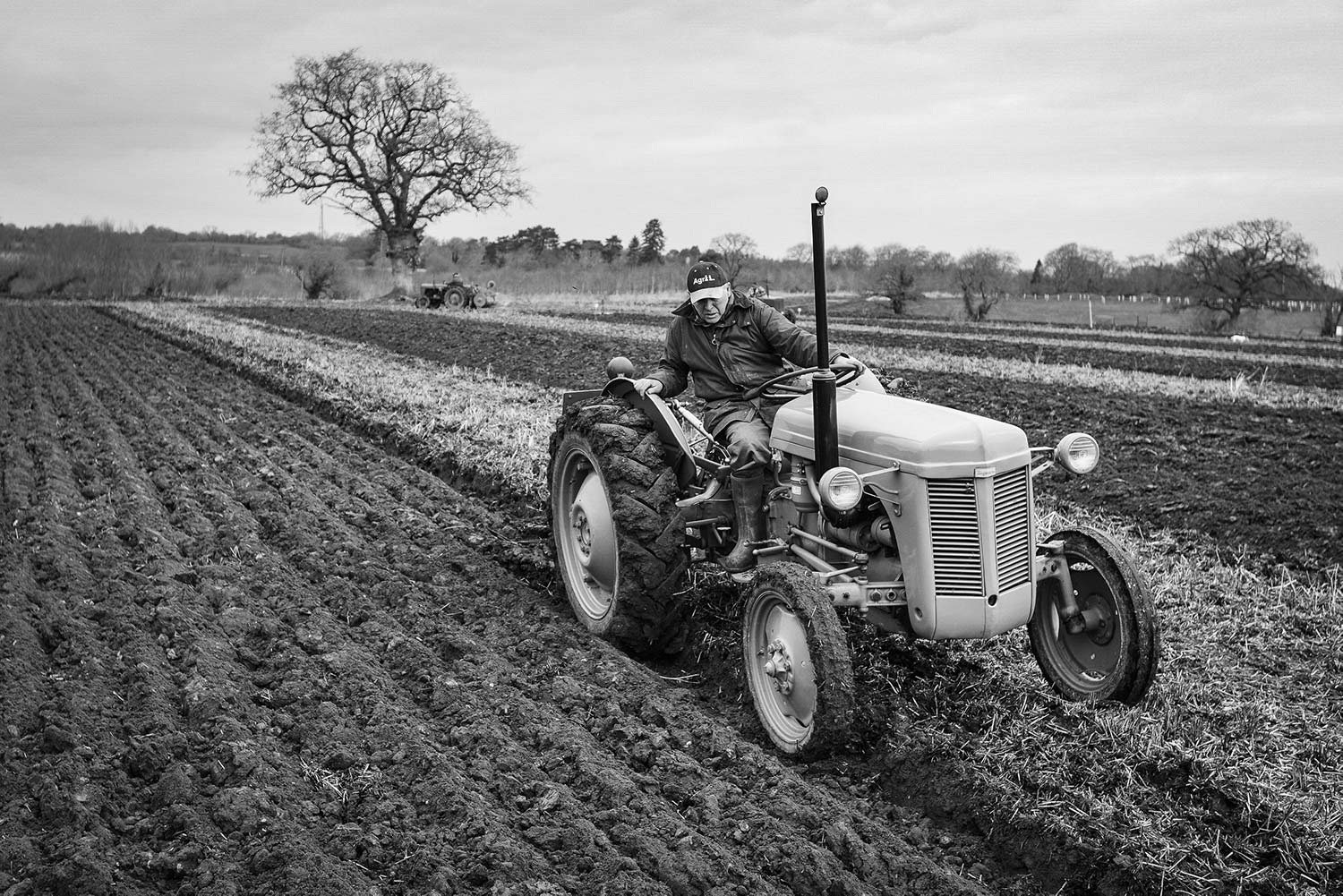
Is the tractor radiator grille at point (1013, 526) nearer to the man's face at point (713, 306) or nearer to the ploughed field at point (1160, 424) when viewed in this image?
the man's face at point (713, 306)

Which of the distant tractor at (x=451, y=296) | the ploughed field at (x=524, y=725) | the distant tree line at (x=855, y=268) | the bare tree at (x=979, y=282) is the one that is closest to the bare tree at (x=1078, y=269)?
the distant tree line at (x=855, y=268)

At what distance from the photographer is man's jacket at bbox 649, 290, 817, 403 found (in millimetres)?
5219

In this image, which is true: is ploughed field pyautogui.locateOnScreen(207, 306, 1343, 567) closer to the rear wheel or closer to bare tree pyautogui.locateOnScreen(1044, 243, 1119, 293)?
the rear wheel

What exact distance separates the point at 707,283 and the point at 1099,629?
2.27m

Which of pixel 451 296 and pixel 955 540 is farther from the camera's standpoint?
pixel 451 296

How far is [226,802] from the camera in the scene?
11.7 feet

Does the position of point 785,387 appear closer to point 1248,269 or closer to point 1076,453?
point 1076,453

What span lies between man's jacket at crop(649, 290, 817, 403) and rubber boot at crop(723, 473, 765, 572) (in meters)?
0.61

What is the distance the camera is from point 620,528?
4.87 m

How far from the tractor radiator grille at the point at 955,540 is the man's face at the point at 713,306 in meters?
1.61

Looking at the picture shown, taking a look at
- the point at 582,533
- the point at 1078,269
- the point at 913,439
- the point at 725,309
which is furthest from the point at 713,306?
the point at 1078,269

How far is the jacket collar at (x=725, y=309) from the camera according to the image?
5273 mm

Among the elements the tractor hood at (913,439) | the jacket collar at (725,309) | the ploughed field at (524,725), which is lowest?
the ploughed field at (524,725)

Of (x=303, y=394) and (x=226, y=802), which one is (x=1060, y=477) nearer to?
(x=226, y=802)
